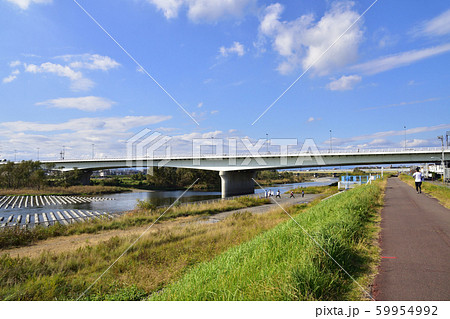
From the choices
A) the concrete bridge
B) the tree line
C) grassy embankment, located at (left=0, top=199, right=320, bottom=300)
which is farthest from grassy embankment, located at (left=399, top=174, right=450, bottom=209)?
the tree line

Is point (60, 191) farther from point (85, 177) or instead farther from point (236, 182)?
point (236, 182)

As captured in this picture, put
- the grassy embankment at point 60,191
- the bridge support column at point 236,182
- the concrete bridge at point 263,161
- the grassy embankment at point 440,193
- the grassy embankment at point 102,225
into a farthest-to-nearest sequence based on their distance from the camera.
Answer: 1. the grassy embankment at point 60,191
2. the bridge support column at point 236,182
3. the concrete bridge at point 263,161
4. the grassy embankment at point 102,225
5. the grassy embankment at point 440,193

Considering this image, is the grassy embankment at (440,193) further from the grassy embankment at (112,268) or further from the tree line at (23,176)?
the tree line at (23,176)

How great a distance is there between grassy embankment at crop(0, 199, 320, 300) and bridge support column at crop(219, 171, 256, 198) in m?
39.7

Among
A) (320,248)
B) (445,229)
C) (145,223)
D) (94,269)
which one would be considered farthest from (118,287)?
(145,223)

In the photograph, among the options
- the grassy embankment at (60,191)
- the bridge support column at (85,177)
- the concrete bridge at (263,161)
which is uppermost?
the concrete bridge at (263,161)

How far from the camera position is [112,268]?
31.7 feet

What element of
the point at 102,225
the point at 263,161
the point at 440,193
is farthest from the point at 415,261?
the point at 263,161

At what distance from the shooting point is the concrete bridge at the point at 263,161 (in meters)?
46.2

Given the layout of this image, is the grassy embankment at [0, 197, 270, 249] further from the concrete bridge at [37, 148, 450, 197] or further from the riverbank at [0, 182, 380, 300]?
the concrete bridge at [37, 148, 450, 197]

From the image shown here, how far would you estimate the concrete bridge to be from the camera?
46.2m

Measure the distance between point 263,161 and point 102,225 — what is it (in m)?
34.9

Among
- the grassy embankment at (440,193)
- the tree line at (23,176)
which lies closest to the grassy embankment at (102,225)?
the grassy embankment at (440,193)

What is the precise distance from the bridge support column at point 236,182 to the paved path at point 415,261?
149 feet
